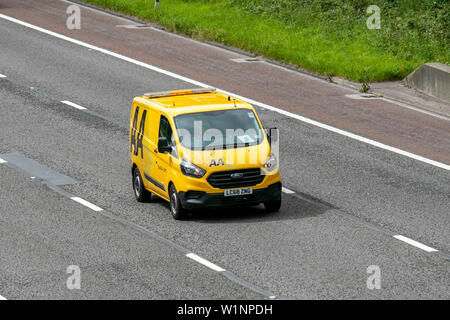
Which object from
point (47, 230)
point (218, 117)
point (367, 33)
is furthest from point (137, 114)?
point (367, 33)

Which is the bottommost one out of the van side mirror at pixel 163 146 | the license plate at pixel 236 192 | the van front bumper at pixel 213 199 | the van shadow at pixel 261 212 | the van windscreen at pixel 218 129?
the van shadow at pixel 261 212

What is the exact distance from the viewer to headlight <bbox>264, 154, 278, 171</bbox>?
60.2ft

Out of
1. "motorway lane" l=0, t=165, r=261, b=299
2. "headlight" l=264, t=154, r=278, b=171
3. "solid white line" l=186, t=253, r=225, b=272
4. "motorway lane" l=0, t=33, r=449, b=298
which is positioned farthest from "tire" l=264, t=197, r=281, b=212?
"solid white line" l=186, t=253, r=225, b=272

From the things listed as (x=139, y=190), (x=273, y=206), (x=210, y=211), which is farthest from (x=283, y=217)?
(x=139, y=190)

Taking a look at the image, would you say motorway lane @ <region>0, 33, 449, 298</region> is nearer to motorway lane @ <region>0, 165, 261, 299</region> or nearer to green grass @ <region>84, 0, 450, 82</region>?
motorway lane @ <region>0, 165, 261, 299</region>

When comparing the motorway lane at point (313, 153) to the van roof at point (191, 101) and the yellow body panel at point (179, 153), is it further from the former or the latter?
the van roof at point (191, 101)

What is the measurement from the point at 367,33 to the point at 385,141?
913 cm

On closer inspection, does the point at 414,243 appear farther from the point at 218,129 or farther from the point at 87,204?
the point at 87,204

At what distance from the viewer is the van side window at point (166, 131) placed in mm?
18641

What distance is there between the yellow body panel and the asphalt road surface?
27.4 inches

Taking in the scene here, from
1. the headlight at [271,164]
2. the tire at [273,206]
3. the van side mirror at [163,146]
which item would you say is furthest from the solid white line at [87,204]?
the headlight at [271,164]

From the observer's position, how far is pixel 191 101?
64.0 feet
